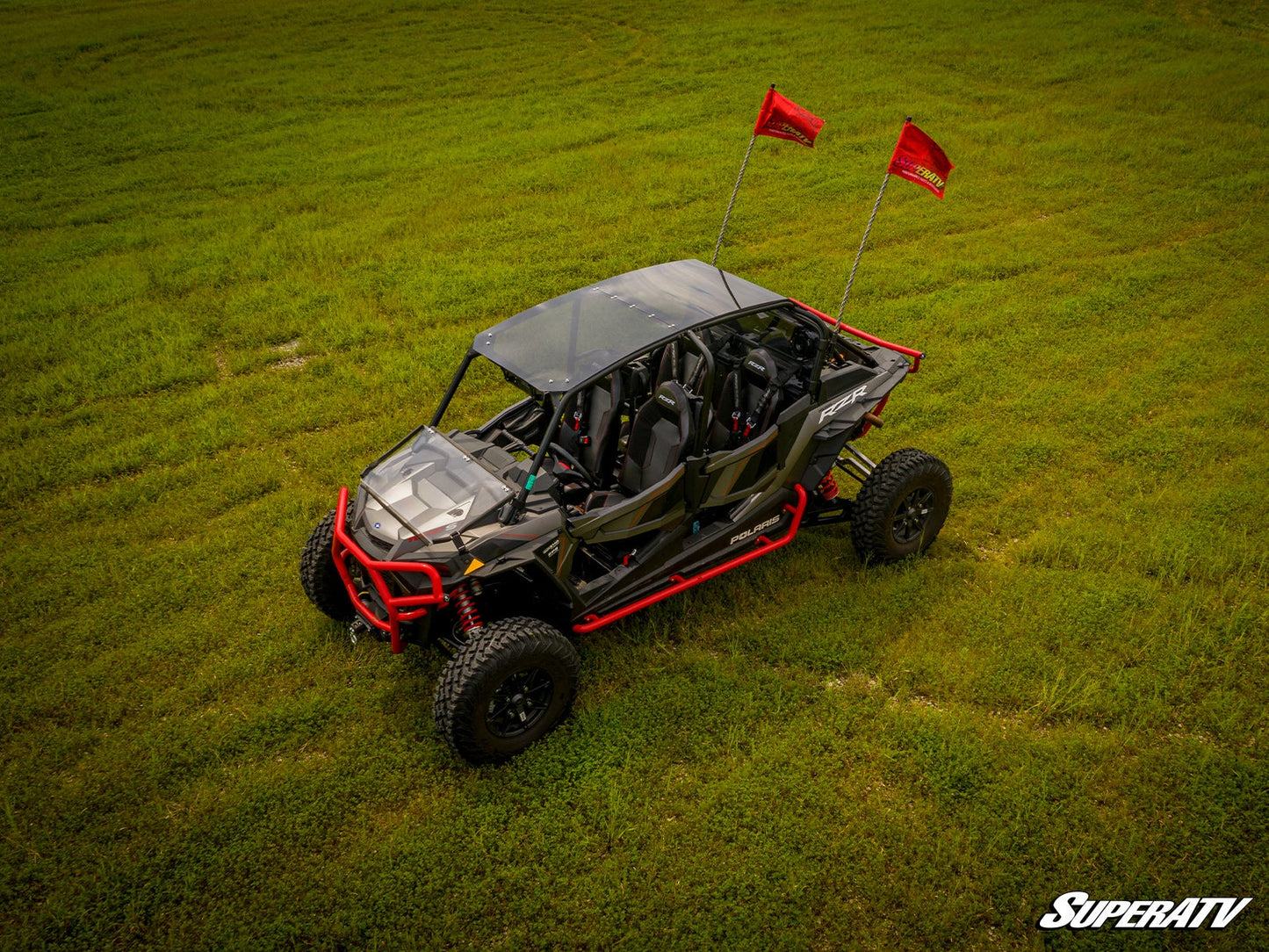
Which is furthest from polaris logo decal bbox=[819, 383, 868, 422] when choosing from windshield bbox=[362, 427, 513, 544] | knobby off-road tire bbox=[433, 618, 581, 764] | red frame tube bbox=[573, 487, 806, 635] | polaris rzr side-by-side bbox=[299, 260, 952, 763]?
knobby off-road tire bbox=[433, 618, 581, 764]

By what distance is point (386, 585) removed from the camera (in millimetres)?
5582

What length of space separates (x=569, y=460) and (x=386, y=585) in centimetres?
154

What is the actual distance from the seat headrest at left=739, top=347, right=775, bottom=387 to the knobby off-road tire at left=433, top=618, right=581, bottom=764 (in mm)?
2404

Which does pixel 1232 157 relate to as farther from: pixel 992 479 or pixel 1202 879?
pixel 1202 879

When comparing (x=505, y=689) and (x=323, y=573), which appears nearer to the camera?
(x=505, y=689)

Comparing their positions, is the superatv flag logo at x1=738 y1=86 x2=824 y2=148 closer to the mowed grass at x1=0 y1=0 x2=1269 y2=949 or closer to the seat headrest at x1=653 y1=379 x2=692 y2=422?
the mowed grass at x1=0 y1=0 x2=1269 y2=949

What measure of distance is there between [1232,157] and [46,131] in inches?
784

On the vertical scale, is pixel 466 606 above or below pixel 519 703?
above

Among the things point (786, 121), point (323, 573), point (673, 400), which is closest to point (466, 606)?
point (323, 573)

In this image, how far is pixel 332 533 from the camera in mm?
6141

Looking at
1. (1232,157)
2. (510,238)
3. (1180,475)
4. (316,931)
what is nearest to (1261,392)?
(1180,475)

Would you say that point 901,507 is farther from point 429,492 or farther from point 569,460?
point 429,492

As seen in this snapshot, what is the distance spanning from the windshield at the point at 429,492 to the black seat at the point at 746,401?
175 cm

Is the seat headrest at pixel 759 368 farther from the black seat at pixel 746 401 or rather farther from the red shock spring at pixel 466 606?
the red shock spring at pixel 466 606
